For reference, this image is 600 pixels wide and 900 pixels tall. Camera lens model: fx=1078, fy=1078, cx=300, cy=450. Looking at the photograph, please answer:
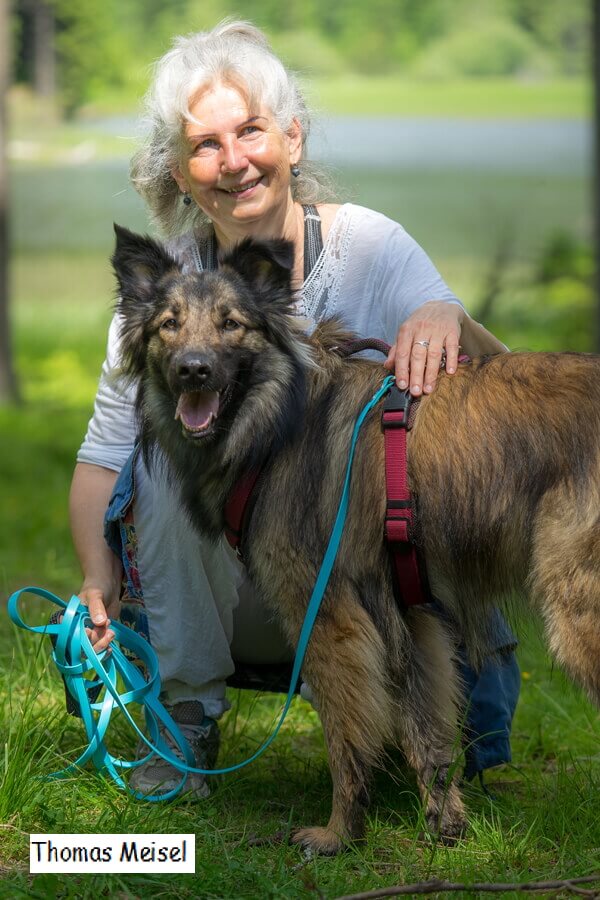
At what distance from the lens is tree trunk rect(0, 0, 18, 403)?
1001 cm

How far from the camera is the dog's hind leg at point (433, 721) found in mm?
3035

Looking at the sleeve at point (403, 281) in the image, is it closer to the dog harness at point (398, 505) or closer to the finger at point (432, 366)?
the finger at point (432, 366)

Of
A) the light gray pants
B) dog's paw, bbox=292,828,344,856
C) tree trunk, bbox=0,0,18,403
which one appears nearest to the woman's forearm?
the light gray pants

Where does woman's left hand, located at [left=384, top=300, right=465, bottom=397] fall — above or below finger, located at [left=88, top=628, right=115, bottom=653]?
above

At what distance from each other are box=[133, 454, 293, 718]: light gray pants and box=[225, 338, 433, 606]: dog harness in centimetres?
27

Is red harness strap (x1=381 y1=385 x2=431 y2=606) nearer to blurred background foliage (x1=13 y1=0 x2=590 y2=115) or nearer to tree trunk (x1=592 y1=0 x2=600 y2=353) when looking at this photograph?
tree trunk (x1=592 y1=0 x2=600 y2=353)

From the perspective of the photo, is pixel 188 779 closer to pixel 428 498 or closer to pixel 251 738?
pixel 251 738

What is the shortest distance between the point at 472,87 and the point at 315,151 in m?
10.6

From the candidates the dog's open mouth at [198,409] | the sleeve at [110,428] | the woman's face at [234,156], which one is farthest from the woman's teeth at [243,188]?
the dog's open mouth at [198,409]

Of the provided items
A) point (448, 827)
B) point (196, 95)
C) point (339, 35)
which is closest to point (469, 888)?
point (448, 827)

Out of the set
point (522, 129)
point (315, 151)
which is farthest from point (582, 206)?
point (315, 151)

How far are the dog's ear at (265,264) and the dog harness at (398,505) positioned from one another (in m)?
0.45

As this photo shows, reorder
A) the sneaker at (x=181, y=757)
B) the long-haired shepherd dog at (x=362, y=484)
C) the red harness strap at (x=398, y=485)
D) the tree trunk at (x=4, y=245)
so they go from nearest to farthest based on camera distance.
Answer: the long-haired shepherd dog at (x=362, y=484) < the red harness strap at (x=398, y=485) < the sneaker at (x=181, y=757) < the tree trunk at (x=4, y=245)

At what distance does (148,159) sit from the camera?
12.2 ft
